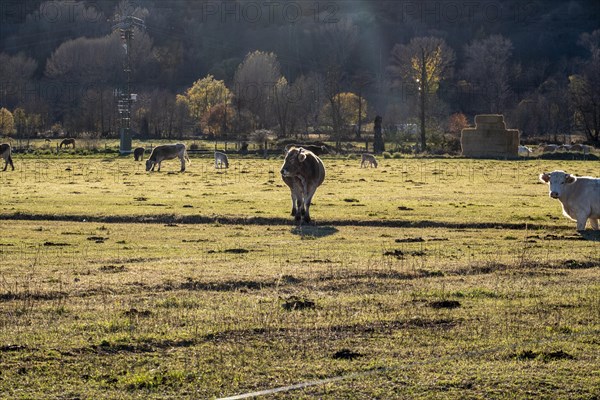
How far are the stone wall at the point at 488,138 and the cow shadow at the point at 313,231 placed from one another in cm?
5518

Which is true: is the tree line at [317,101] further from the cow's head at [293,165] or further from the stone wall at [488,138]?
the cow's head at [293,165]

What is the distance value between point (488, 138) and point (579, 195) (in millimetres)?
57163

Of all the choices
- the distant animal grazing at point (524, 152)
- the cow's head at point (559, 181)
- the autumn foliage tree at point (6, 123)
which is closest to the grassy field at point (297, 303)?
the cow's head at point (559, 181)

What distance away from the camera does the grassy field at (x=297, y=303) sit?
9.88 m

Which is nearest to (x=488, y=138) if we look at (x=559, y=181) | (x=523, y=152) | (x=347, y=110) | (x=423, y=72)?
(x=523, y=152)

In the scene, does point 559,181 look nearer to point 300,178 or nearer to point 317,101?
point 300,178

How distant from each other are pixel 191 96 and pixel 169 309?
125 metres

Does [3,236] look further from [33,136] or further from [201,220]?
[33,136]

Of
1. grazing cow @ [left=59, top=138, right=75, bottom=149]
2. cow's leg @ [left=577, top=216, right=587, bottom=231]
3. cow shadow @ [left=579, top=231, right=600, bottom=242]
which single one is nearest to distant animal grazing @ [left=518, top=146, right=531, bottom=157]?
grazing cow @ [left=59, top=138, right=75, bottom=149]

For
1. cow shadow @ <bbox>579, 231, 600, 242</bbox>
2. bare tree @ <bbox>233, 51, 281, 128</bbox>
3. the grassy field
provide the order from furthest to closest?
bare tree @ <bbox>233, 51, 281, 128</bbox>
cow shadow @ <bbox>579, 231, 600, 242</bbox>
the grassy field

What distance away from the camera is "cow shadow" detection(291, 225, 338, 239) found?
951 inches

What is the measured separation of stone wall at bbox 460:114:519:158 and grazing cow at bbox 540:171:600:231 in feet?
181

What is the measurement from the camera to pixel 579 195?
80.1 ft

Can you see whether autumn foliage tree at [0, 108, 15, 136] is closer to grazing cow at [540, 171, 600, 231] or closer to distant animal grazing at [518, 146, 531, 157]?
distant animal grazing at [518, 146, 531, 157]
